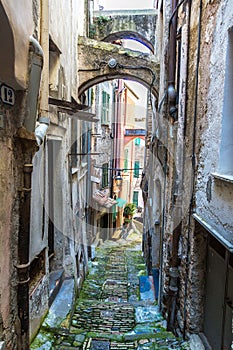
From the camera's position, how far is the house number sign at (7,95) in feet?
9.20

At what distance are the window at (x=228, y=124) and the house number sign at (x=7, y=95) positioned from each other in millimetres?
2236

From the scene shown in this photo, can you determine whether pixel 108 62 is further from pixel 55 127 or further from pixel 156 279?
pixel 156 279

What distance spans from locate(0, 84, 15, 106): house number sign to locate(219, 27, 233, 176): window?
2.24 metres

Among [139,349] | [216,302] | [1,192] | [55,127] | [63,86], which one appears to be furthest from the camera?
[63,86]

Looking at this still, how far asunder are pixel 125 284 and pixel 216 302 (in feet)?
19.9

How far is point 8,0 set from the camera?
7.83ft

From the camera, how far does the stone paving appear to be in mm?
4574

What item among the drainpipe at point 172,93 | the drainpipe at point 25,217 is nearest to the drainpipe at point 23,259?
the drainpipe at point 25,217

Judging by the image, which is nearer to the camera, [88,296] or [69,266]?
[69,266]

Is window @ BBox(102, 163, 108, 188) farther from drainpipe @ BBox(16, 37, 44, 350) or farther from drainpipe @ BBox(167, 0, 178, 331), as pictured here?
drainpipe @ BBox(16, 37, 44, 350)

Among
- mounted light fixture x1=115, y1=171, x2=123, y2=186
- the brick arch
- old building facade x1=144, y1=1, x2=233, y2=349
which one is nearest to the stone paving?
old building facade x1=144, y1=1, x2=233, y2=349

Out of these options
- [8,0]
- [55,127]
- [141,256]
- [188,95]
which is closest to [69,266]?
[55,127]

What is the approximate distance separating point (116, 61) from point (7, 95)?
7.15 metres

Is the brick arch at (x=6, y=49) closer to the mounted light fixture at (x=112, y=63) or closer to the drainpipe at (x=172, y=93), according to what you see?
the drainpipe at (x=172, y=93)
